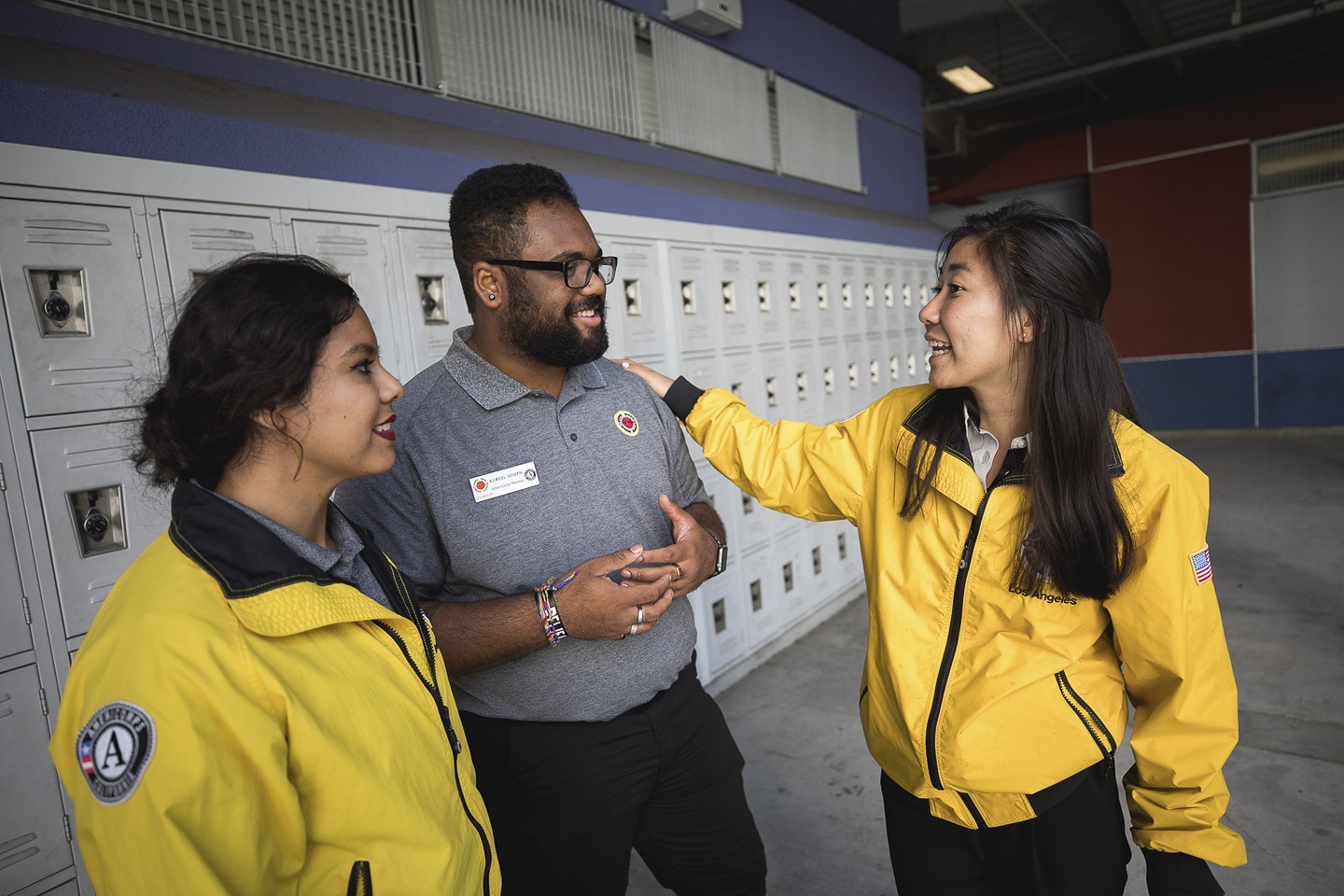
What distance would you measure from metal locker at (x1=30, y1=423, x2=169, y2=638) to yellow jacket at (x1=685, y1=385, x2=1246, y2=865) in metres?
1.65

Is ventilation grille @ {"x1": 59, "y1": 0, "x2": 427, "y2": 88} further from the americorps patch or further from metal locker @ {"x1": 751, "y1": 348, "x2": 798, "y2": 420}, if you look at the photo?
metal locker @ {"x1": 751, "y1": 348, "x2": 798, "y2": 420}

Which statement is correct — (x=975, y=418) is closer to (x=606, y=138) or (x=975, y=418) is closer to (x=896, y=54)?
(x=606, y=138)

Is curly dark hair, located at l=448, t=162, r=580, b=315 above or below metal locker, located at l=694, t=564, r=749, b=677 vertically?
above

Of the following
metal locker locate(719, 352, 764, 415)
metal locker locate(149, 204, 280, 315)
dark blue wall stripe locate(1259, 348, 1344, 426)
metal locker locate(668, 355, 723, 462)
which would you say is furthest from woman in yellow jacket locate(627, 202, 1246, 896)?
dark blue wall stripe locate(1259, 348, 1344, 426)

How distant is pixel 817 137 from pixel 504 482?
3.88 m

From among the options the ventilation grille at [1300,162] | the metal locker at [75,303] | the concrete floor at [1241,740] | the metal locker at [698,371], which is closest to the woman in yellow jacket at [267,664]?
the metal locker at [75,303]

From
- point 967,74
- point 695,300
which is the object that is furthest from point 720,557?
point 967,74

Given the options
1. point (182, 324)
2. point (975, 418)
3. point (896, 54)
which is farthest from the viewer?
point (896, 54)

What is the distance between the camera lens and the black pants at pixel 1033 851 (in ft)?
4.32

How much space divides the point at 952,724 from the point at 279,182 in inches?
82.0

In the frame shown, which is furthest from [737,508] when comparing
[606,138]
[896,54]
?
[896,54]

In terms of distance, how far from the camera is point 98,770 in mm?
741

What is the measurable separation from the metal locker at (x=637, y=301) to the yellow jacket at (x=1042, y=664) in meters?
1.77

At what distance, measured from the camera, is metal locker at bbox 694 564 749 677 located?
3.50 meters
